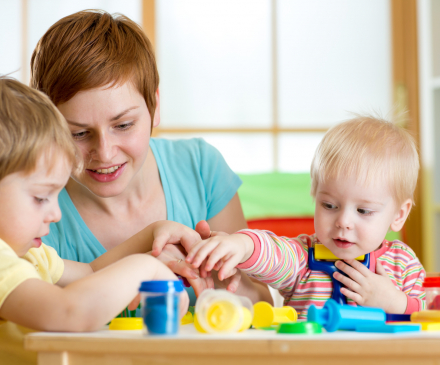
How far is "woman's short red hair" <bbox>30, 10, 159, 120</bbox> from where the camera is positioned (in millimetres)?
984

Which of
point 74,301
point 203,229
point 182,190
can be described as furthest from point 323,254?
point 74,301

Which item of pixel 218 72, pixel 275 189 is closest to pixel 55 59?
pixel 275 189

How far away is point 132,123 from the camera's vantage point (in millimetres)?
1069

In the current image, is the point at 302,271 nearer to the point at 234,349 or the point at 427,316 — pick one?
the point at 427,316

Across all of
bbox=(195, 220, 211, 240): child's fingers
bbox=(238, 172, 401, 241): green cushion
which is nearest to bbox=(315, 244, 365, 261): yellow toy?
bbox=(195, 220, 211, 240): child's fingers

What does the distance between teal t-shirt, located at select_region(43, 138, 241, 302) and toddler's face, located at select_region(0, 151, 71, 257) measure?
1.32 feet

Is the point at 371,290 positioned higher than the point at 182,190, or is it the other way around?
the point at 182,190

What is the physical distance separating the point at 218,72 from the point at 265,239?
1.90 metres

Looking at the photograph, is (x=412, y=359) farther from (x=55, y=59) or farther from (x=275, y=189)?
(x=275, y=189)

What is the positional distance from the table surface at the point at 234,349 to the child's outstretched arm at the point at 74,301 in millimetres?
→ 47

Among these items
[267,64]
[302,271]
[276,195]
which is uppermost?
[267,64]

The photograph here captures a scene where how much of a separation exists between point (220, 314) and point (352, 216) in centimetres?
44

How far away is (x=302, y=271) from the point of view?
1021 mm

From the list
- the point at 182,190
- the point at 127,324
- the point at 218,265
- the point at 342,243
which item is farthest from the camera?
the point at 182,190
